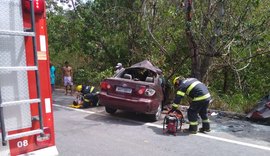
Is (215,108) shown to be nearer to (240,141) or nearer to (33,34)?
(240,141)

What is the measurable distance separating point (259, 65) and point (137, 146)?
9303mm

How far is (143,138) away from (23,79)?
4171 millimetres

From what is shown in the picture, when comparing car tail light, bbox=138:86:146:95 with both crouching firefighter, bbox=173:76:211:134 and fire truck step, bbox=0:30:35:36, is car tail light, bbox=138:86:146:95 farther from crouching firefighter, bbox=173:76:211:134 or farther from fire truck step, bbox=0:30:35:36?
fire truck step, bbox=0:30:35:36

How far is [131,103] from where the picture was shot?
8.51m

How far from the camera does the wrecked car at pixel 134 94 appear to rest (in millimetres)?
8469

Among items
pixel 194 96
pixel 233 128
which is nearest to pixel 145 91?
pixel 194 96

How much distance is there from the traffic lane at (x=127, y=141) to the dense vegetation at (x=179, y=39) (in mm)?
3505

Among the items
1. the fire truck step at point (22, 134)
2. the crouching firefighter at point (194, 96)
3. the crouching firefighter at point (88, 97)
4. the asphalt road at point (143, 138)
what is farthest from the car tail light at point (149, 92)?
the fire truck step at point (22, 134)

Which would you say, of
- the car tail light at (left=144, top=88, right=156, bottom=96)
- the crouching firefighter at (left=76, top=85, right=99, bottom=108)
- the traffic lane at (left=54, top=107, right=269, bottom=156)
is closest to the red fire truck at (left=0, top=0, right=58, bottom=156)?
the traffic lane at (left=54, top=107, right=269, bottom=156)

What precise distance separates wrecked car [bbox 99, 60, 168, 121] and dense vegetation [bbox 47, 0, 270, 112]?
2377mm

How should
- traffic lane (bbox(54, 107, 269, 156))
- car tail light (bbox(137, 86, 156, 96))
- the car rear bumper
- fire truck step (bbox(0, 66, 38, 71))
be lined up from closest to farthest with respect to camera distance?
fire truck step (bbox(0, 66, 38, 71)) < traffic lane (bbox(54, 107, 269, 156)) < the car rear bumper < car tail light (bbox(137, 86, 156, 96))

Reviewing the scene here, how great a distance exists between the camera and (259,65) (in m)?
14.0

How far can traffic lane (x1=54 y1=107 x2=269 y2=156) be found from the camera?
6164 mm

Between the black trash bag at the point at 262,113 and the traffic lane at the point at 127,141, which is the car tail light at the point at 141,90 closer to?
the traffic lane at the point at 127,141
